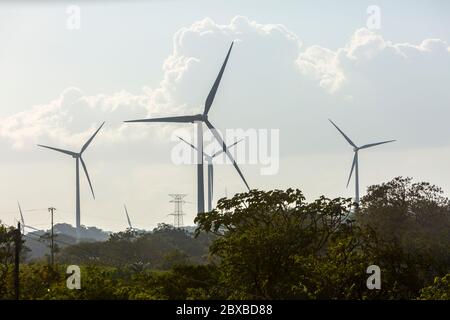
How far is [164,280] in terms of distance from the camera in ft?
270

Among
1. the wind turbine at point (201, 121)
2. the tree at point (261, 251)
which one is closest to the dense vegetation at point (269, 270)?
the tree at point (261, 251)

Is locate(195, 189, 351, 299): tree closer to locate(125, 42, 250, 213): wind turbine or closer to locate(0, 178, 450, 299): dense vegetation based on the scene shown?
locate(0, 178, 450, 299): dense vegetation

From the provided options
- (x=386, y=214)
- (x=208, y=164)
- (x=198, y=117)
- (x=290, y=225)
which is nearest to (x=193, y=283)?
(x=290, y=225)

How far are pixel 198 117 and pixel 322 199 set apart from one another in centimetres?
5272
